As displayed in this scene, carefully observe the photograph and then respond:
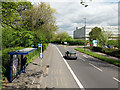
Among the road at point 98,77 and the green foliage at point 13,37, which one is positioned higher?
the green foliage at point 13,37

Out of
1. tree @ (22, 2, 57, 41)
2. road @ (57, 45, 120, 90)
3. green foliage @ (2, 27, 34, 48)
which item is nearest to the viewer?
road @ (57, 45, 120, 90)

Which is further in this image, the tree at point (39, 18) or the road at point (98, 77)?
the tree at point (39, 18)

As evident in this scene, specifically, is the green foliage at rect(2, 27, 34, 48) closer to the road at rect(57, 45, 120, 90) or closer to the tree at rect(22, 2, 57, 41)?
the tree at rect(22, 2, 57, 41)

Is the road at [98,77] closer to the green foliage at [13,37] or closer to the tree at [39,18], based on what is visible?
the green foliage at [13,37]

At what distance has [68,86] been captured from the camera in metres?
7.66

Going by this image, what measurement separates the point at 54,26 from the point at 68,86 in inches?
940

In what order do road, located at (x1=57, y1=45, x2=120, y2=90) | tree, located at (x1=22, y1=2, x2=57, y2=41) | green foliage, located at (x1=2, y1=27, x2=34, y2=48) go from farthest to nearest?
tree, located at (x1=22, y1=2, x2=57, y2=41) → green foliage, located at (x1=2, y1=27, x2=34, y2=48) → road, located at (x1=57, y1=45, x2=120, y2=90)

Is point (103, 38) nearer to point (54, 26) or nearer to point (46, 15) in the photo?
point (54, 26)

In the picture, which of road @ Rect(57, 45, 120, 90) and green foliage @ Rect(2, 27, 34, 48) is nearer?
road @ Rect(57, 45, 120, 90)

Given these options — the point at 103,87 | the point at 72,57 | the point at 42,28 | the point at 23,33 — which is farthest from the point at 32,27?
the point at 103,87

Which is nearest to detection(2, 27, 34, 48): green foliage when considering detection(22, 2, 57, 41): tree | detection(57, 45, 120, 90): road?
detection(22, 2, 57, 41): tree

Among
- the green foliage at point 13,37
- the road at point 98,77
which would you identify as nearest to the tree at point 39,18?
the green foliage at point 13,37

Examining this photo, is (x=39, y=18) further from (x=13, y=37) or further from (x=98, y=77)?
(x=98, y=77)

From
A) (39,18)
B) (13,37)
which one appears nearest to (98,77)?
(13,37)
